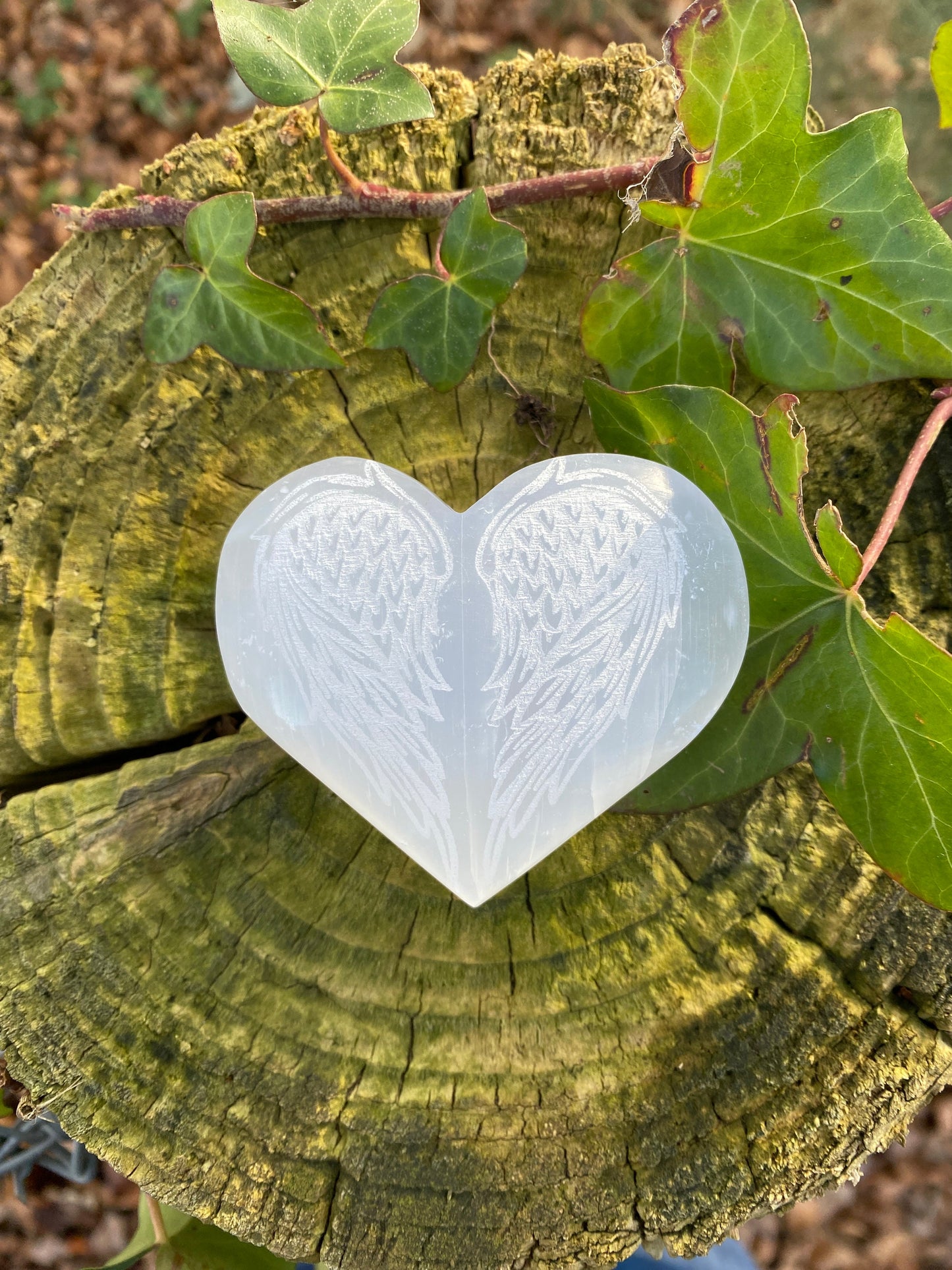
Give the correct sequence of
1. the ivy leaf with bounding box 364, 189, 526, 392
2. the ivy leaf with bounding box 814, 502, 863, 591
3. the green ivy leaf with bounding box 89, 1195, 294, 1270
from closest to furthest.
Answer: the ivy leaf with bounding box 814, 502, 863, 591 → the ivy leaf with bounding box 364, 189, 526, 392 → the green ivy leaf with bounding box 89, 1195, 294, 1270

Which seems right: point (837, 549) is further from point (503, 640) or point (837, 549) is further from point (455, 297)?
point (455, 297)

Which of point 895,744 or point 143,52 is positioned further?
point 143,52

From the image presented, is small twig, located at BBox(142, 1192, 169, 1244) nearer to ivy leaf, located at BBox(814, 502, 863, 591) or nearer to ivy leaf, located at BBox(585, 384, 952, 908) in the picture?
ivy leaf, located at BBox(585, 384, 952, 908)

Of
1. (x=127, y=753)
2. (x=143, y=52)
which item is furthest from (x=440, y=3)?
(x=127, y=753)

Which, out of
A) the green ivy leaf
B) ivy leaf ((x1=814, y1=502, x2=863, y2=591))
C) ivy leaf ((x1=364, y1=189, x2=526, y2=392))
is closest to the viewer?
ivy leaf ((x1=814, y1=502, x2=863, y2=591))

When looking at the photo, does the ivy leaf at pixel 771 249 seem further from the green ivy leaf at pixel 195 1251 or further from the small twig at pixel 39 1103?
the green ivy leaf at pixel 195 1251

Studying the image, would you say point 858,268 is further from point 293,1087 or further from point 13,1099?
point 13,1099

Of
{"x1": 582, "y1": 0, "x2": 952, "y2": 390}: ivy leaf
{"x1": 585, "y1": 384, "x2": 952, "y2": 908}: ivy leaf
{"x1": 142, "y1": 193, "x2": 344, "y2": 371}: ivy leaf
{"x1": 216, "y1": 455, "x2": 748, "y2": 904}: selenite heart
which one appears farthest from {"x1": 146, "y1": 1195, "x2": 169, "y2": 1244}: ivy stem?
{"x1": 582, "y1": 0, "x2": 952, "y2": 390}: ivy leaf
